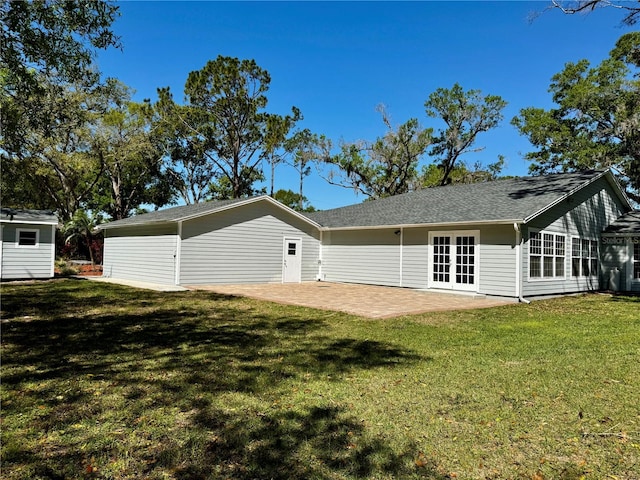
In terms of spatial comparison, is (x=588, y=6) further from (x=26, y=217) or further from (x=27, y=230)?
(x=27, y=230)

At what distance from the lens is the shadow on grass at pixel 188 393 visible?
8.79 ft

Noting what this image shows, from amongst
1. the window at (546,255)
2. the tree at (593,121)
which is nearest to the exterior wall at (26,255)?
the window at (546,255)

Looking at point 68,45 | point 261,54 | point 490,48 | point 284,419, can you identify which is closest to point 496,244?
point 490,48

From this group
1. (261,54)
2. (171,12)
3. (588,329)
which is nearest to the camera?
(588,329)

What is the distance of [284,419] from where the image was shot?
132 inches

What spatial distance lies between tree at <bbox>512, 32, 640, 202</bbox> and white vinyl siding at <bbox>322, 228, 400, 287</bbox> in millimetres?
15657

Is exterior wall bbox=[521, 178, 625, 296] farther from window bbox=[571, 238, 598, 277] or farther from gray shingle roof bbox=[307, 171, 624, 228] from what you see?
gray shingle roof bbox=[307, 171, 624, 228]

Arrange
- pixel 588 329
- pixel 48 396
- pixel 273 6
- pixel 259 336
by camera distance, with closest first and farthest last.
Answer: pixel 48 396 → pixel 259 336 → pixel 588 329 → pixel 273 6

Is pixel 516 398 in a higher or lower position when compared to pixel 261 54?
lower

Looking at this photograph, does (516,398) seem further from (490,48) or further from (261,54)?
(261,54)

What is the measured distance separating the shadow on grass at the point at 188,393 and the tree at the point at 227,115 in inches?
801

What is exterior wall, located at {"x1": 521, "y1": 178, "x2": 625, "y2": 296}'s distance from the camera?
1287 centimetres

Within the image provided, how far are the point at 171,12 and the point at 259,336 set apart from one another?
884 centimetres

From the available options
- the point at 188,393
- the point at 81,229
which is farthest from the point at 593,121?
the point at 81,229
